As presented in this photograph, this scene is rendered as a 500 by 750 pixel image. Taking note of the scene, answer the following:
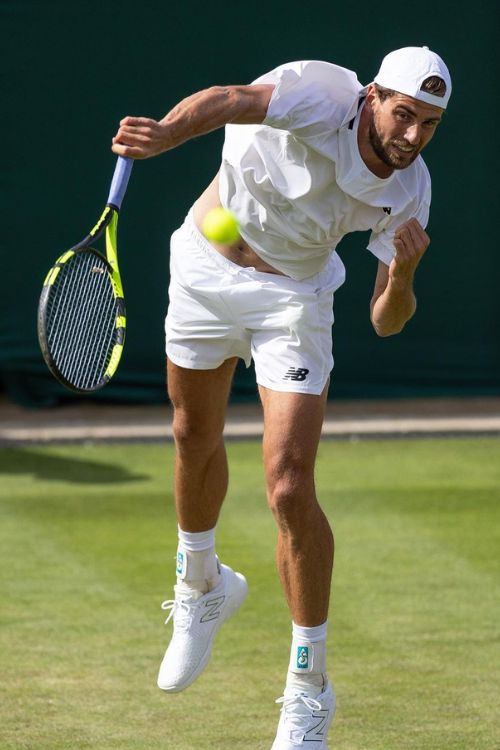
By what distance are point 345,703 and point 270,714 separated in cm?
25

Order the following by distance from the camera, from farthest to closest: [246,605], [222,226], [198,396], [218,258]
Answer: [246,605] < [198,396] < [218,258] < [222,226]

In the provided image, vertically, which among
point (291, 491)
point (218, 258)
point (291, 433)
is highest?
point (218, 258)

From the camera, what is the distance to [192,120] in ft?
12.4

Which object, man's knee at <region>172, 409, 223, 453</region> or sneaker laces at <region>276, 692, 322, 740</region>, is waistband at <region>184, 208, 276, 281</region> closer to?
man's knee at <region>172, 409, 223, 453</region>

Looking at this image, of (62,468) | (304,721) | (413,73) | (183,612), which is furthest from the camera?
(62,468)

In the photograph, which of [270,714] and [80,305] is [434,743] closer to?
[270,714]

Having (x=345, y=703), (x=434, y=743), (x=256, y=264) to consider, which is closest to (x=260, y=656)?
(x=345, y=703)

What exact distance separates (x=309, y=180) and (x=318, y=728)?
4.87 ft

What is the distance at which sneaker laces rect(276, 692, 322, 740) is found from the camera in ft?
13.4

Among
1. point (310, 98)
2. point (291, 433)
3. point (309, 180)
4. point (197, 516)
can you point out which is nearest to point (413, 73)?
point (310, 98)

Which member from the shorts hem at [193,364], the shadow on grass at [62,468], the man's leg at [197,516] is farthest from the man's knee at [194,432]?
the shadow on grass at [62,468]

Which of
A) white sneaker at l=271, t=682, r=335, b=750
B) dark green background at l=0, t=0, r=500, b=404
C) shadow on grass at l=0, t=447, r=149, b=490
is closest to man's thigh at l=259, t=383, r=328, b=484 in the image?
white sneaker at l=271, t=682, r=335, b=750

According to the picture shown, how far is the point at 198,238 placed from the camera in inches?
179

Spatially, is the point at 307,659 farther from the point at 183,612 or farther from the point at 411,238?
the point at 411,238
